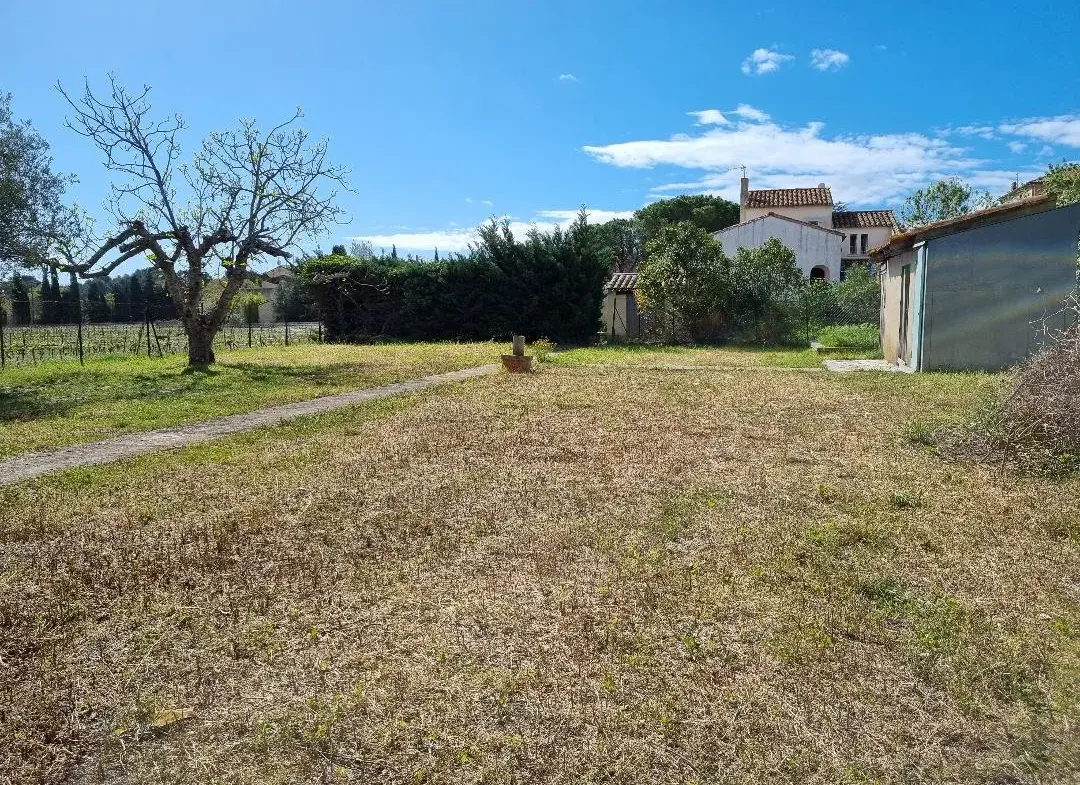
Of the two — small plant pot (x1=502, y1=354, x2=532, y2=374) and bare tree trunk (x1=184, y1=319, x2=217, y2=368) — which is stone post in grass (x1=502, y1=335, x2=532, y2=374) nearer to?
small plant pot (x1=502, y1=354, x2=532, y2=374)

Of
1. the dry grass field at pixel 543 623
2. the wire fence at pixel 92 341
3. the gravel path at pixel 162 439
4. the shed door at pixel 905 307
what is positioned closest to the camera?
the dry grass field at pixel 543 623

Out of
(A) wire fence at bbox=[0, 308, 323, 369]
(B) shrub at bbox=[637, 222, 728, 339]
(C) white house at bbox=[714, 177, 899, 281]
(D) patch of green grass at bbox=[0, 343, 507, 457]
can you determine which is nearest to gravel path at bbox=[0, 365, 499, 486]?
(D) patch of green grass at bbox=[0, 343, 507, 457]

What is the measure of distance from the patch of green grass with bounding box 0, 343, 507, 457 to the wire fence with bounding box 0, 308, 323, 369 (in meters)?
1.58

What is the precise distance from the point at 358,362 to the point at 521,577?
13.5 meters

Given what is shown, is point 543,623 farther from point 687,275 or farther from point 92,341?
point 92,341

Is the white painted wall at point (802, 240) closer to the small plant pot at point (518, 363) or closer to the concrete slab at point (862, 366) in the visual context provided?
the concrete slab at point (862, 366)

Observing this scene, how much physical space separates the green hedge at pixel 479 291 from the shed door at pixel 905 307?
10.2 m

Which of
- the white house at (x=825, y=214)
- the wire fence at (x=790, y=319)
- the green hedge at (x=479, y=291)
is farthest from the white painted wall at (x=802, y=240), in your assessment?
the green hedge at (x=479, y=291)

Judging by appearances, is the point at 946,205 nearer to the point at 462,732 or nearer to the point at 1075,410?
the point at 1075,410

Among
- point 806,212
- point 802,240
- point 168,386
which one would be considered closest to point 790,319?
point 168,386

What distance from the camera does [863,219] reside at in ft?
152

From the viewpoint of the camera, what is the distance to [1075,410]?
5.65 m

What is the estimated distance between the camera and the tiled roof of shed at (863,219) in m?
45.9

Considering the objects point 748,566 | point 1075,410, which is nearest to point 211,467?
point 748,566
